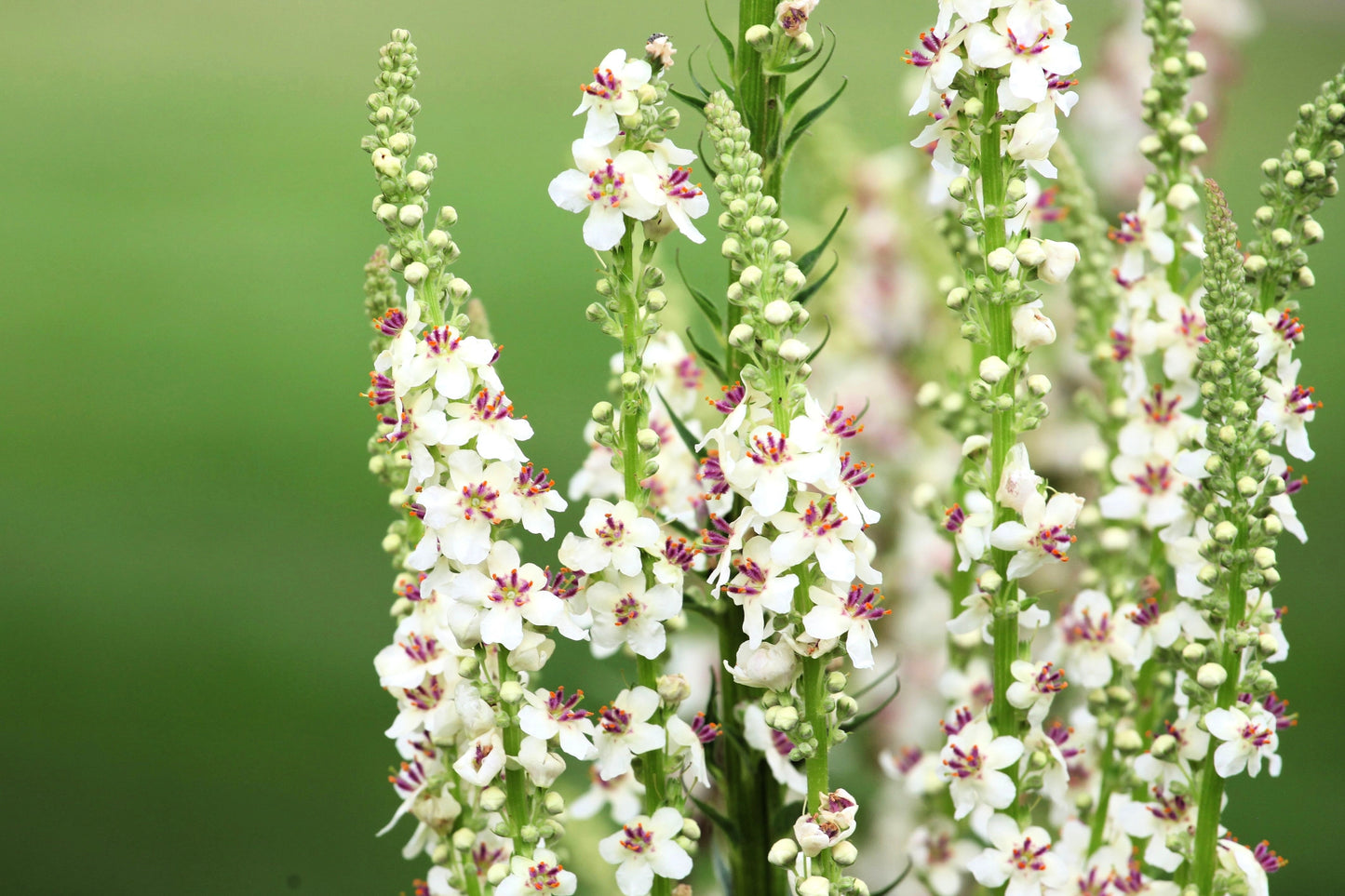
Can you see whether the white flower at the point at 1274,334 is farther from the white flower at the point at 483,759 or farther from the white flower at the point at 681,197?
the white flower at the point at 483,759

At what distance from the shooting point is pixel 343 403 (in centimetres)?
253

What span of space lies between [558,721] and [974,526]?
0.24 meters

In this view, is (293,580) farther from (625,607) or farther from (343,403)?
(625,607)

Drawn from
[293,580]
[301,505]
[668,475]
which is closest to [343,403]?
[301,505]

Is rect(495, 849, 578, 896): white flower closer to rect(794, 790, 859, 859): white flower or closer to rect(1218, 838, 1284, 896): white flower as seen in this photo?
rect(794, 790, 859, 859): white flower

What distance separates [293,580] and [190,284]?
2.43ft

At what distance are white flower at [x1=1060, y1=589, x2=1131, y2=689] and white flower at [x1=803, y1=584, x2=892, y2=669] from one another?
0.77 ft

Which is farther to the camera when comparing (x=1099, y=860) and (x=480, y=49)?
(x=480, y=49)

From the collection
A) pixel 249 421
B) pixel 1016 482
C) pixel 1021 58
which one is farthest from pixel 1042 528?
pixel 249 421

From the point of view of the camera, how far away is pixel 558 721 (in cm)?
61

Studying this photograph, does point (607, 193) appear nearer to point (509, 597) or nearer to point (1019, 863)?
point (509, 597)

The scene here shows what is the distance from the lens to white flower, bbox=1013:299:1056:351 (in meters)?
0.64

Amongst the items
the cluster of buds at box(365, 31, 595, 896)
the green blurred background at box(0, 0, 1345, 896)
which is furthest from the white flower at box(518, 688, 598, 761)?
the green blurred background at box(0, 0, 1345, 896)

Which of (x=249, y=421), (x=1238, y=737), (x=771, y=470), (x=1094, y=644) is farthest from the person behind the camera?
(x=249, y=421)
